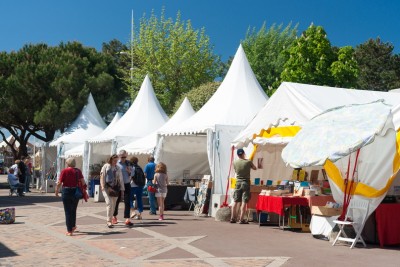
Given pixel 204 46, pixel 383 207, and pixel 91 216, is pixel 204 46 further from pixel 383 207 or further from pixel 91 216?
pixel 383 207

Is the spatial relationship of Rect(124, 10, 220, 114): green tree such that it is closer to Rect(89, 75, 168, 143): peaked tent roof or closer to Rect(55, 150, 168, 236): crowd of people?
Rect(89, 75, 168, 143): peaked tent roof

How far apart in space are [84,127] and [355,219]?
25.0m

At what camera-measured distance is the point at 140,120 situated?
88.1 ft

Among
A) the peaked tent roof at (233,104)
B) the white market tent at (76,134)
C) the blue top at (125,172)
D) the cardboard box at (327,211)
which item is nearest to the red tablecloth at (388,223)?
the cardboard box at (327,211)

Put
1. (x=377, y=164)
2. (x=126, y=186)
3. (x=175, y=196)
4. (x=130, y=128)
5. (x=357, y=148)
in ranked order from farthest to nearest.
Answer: (x=130, y=128), (x=175, y=196), (x=126, y=186), (x=377, y=164), (x=357, y=148)

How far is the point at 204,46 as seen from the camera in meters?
49.2

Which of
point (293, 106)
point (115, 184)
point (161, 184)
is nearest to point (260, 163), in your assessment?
point (161, 184)

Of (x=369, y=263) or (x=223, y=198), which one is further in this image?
(x=223, y=198)

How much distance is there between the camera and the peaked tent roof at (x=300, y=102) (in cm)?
1376

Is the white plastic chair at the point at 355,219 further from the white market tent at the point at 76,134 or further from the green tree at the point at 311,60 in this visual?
the green tree at the point at 311,60

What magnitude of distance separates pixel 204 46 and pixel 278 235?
37904 millimetres

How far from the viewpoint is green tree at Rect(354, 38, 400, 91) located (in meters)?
56.5

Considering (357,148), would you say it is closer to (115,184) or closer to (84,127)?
(115,184)

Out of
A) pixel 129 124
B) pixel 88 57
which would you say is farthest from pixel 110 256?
pixel 88 57
